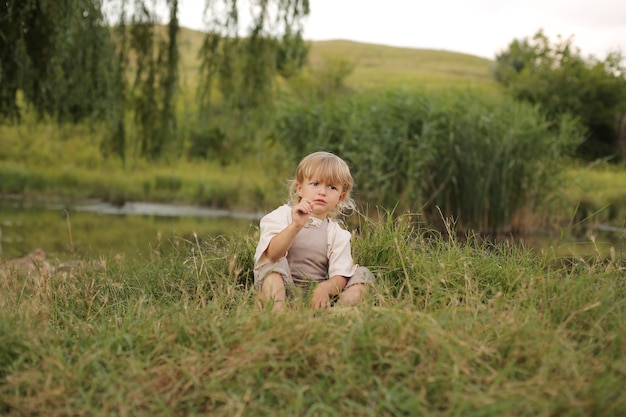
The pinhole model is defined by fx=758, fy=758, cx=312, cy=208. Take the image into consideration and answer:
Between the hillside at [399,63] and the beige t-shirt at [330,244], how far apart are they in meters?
34.8

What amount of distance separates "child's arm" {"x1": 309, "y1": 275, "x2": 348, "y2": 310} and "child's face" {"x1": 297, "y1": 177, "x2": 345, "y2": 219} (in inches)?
14.9

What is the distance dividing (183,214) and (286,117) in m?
5.06

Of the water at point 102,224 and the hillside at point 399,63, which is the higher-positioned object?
the hillside at point 399,63

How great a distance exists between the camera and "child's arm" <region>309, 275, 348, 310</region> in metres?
3.53

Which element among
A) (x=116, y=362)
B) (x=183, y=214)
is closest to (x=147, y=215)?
(x=183, y=214)

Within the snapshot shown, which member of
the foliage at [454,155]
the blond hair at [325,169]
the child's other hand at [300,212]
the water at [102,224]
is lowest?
the water at [102,224]

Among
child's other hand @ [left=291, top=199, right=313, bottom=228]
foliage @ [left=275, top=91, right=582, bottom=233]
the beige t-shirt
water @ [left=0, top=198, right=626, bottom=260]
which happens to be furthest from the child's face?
foliage @ [left=275, top=91, right=582, bottom=233]

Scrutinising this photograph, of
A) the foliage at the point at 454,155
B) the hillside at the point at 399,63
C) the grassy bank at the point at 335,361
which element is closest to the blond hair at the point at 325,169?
the grassy bank at the point at 335,361

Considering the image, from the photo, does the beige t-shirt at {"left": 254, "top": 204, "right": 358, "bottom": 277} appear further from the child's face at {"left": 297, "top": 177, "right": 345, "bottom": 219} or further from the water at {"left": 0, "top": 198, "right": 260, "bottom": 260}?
the water at {"left": 0, "top": 198, "right": 260, "bottom": 260}

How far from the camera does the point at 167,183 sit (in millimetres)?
20422

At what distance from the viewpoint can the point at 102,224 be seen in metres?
13.6

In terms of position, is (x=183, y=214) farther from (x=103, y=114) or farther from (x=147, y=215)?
(x=103, y=114)

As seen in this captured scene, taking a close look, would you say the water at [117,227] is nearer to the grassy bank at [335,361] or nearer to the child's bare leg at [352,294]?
the child's bare leg at [352,294]

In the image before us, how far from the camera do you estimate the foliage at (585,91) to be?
85.3ft
